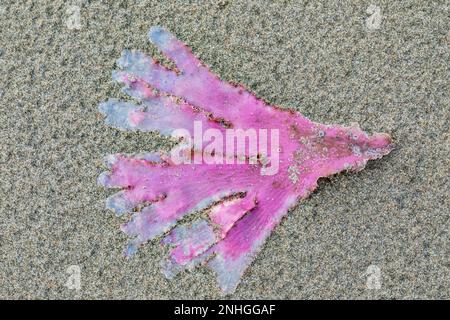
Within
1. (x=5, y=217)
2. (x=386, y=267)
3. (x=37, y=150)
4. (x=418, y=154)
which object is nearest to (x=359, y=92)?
(x=418, y=154)

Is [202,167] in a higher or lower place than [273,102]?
lower

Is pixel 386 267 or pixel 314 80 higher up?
pixel 314 80

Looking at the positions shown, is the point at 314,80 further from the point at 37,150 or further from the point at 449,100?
the point at 37,150

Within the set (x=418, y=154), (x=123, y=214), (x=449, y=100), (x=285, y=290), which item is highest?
(x=449, y=100)
